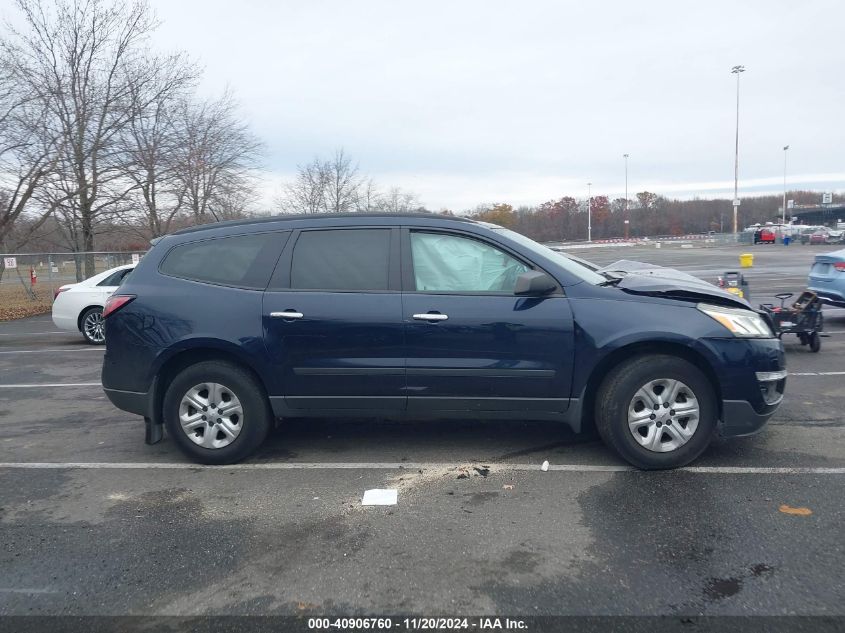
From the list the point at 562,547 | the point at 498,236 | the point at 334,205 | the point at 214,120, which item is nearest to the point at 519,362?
the point at 498,236

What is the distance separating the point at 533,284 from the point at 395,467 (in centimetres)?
166

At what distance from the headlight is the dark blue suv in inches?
0.5

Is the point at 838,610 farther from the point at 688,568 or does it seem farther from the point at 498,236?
the point at 498,236

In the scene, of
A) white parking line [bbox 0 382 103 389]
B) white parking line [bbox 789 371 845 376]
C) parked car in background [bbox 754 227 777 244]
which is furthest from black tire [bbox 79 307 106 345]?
parked car in background [bbox 754 227 777 244]

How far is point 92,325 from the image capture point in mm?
11875

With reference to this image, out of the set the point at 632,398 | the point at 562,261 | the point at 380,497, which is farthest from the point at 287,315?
the point at 632,398

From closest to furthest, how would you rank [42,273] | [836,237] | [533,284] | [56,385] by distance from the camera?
[533,284], [56,385], [42,273], [836,237]

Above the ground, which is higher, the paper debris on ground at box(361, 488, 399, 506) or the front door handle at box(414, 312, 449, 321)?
the front door handle at box(414, 312, 449, 321)

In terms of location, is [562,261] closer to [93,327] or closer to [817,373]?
[817,373]

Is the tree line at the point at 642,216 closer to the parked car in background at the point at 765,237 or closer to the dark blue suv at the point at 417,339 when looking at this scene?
the parked car in background at the point at 765,237

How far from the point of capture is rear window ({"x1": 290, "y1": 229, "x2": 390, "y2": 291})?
189 inches

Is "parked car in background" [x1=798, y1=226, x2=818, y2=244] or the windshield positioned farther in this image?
"parked car in background" [x1=798, y1=226, x2=818, y2=244]

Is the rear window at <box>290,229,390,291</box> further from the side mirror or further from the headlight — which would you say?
the headlight

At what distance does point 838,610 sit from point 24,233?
79.9 ft
